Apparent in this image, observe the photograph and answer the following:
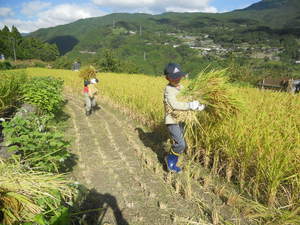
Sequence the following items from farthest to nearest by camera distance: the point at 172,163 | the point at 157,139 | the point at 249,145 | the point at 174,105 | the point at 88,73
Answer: the point at 88,73 → the point at 157,139 → the point at 172,163 → the point at 174,105 → the point at 249,145

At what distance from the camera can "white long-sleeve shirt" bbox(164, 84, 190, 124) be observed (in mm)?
2662

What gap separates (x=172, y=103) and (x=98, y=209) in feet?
4.90

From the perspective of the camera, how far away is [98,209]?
2.03 m

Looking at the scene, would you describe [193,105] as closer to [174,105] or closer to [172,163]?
[174,105]

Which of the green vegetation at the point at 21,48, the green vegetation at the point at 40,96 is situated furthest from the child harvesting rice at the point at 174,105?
the green vegetation at the point at 21,48

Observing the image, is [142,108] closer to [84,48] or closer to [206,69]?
[206,69]

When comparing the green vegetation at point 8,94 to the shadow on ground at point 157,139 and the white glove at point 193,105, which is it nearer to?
the shadow on ground at point 157,139

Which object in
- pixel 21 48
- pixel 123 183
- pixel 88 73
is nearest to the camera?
pixel 123 183

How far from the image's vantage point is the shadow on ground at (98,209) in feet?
6.96

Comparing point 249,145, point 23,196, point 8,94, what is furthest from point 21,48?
point 249,145

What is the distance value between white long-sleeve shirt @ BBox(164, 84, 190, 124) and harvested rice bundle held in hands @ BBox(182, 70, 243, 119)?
0.13 m

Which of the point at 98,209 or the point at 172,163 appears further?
the point at 172,163

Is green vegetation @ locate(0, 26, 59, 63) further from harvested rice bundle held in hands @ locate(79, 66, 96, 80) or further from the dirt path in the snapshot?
the dirt path

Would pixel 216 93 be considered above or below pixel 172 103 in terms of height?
above
